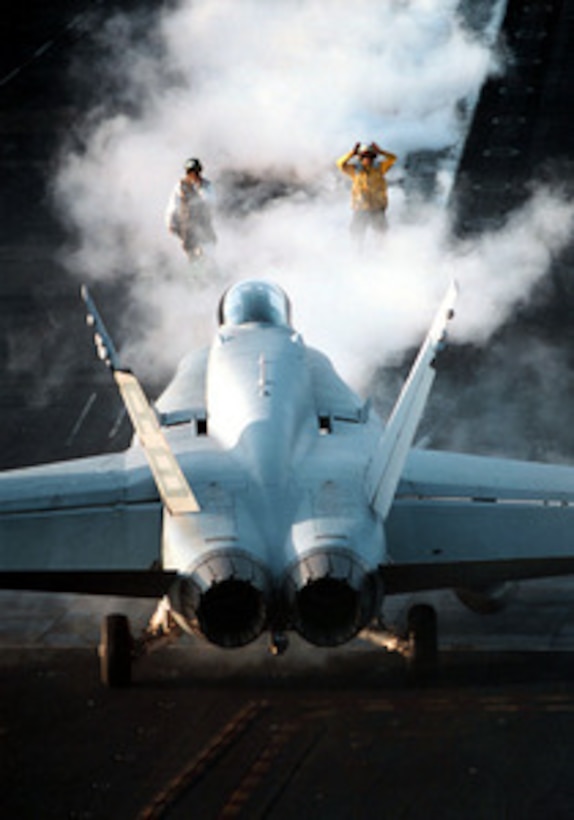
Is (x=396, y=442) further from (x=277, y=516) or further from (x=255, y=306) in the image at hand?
(x=255, y=306)

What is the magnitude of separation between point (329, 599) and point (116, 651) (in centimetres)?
357

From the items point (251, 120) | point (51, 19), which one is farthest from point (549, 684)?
point (51, 19)

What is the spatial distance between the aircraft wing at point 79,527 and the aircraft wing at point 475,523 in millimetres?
2852

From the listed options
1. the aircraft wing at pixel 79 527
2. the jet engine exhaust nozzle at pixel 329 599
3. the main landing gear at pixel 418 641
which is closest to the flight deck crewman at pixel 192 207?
the aircraft wing at pixel 79 527

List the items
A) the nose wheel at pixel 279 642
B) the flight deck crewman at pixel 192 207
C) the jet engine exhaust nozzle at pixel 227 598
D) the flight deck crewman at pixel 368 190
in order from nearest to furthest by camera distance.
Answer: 1. the jet engine exhaust nozzle at pixel 227 598
2. the nose wheel at pixel 279 642
3. the flight deck crewman at pixel 192 207
4. the flight deck crewman at pixel 368 190

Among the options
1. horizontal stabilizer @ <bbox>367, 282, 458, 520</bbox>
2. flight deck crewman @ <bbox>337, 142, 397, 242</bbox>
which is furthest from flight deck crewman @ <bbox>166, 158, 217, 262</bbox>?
horizontal stabilizer @ <bbox>367, 282, 458, 520</bbox>

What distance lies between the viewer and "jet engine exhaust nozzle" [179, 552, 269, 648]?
14.9m

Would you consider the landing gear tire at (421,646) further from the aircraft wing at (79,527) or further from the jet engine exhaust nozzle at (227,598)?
the aircraft wing at (79,527)

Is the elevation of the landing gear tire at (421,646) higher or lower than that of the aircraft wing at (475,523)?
lower

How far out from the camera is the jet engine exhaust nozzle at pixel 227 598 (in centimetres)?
1489

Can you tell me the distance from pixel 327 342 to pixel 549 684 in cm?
1090

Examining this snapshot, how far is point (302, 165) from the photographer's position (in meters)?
36.1

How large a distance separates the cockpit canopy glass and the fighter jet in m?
1.73

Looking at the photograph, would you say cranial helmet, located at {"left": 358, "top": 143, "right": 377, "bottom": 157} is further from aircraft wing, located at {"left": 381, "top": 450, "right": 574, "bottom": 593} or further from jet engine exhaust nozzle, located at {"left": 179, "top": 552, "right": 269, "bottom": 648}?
jet engine exhaust nozzle, located at {"left": 179, "top": 552, "right": 269, "bottom": 648}
